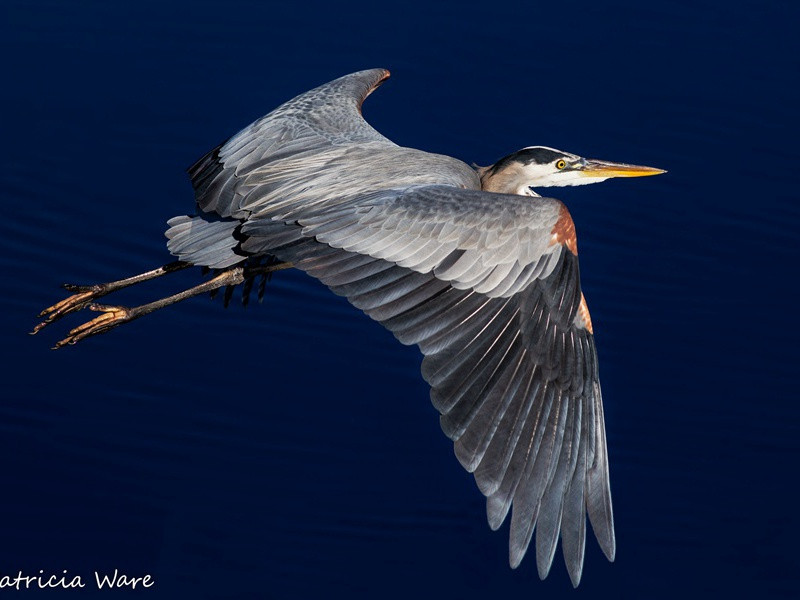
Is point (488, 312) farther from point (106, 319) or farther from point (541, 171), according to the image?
point (106, 319)

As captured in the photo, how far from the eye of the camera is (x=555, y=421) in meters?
6.80

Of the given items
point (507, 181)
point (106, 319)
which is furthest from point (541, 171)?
point (106, 319)

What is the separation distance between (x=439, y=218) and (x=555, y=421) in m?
1.20

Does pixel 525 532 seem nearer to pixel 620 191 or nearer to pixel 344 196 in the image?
pixel 344 196

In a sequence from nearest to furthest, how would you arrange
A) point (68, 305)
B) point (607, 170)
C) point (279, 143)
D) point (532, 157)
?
point (68, 305), point (279, 143), point (532, 157), point (607, 170)

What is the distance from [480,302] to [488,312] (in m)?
0.06

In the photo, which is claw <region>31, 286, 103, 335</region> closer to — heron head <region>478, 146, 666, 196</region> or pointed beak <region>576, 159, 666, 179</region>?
heron head <region>478, 146, 666, 196</region>

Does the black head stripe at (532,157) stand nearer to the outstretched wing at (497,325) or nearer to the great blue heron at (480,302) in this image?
the great blue heron at (480,302)

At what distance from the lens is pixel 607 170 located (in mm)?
9219

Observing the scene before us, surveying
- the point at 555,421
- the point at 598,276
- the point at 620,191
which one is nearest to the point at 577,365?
the point at 555,421

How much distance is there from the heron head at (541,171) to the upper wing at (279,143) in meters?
0.71

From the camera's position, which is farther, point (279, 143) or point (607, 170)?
point (607, 170)

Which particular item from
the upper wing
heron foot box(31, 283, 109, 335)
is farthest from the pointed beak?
heron foot box(31, 283, 109, 335)

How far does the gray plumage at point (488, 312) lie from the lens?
6.54 m
